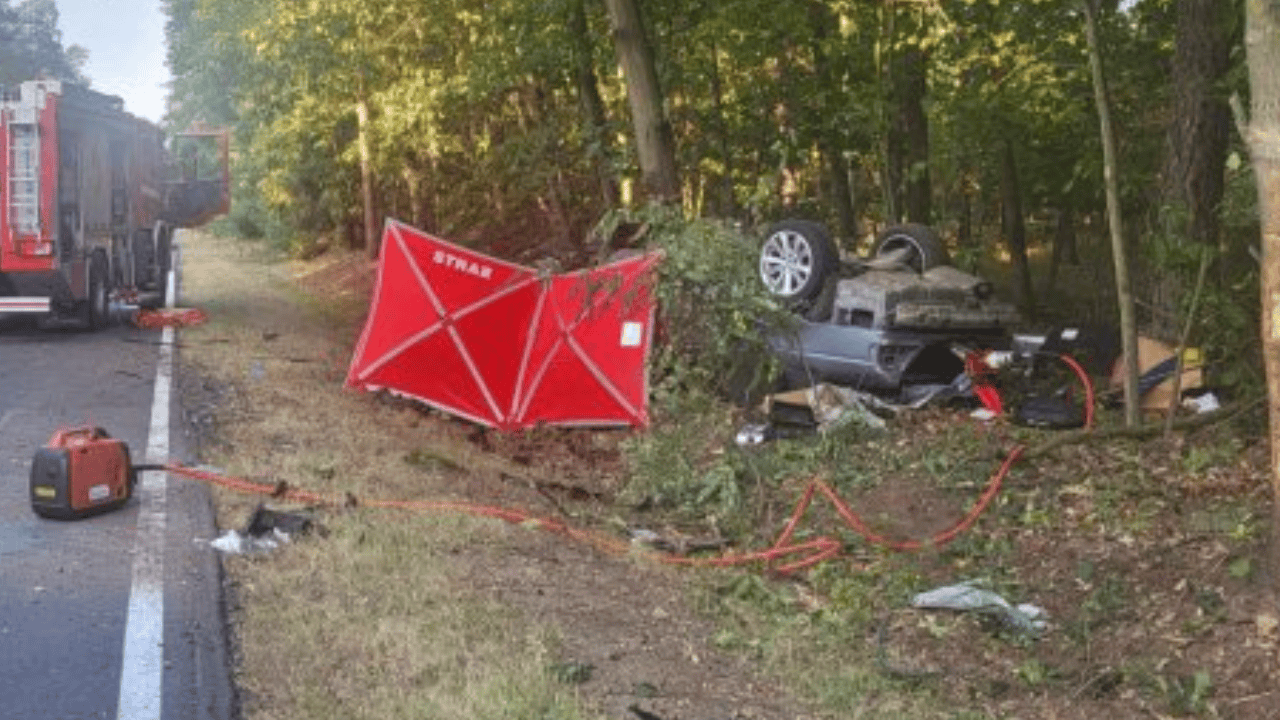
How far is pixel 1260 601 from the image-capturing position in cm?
577

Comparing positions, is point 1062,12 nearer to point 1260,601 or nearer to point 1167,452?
point 1167,452

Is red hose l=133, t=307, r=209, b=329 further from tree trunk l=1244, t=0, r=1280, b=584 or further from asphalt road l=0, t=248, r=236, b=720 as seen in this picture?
tree trunk l=1244, t=0, r=1280, b=584

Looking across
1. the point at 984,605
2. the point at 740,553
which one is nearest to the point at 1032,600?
the point at 984,605

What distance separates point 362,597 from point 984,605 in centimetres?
298

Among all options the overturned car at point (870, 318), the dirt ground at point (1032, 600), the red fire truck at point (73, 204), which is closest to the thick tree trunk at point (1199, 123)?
the overturned car at point (870, 318)

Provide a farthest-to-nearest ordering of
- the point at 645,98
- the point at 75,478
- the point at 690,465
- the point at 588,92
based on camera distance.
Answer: the point at 588,92 < the point at 645,98 < the point at 690,465 < the point at 75,478

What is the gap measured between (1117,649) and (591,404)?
5.75 meters

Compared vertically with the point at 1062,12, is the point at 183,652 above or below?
below

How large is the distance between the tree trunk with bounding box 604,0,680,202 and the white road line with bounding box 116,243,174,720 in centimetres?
545

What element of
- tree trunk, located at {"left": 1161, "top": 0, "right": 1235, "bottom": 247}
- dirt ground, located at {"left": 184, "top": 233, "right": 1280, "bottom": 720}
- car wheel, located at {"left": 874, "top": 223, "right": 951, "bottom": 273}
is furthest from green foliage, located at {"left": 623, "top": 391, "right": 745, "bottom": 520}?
tree trunk, located at {"left": 1161, "top": 0, "right": 1235, "bottom": 247}

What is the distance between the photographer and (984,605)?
20.6 ft

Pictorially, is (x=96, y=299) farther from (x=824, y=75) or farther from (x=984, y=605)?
(x=984, y=605)

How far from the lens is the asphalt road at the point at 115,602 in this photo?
4.84 m

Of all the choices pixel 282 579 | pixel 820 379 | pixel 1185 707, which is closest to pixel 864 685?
pixel 1185 707
